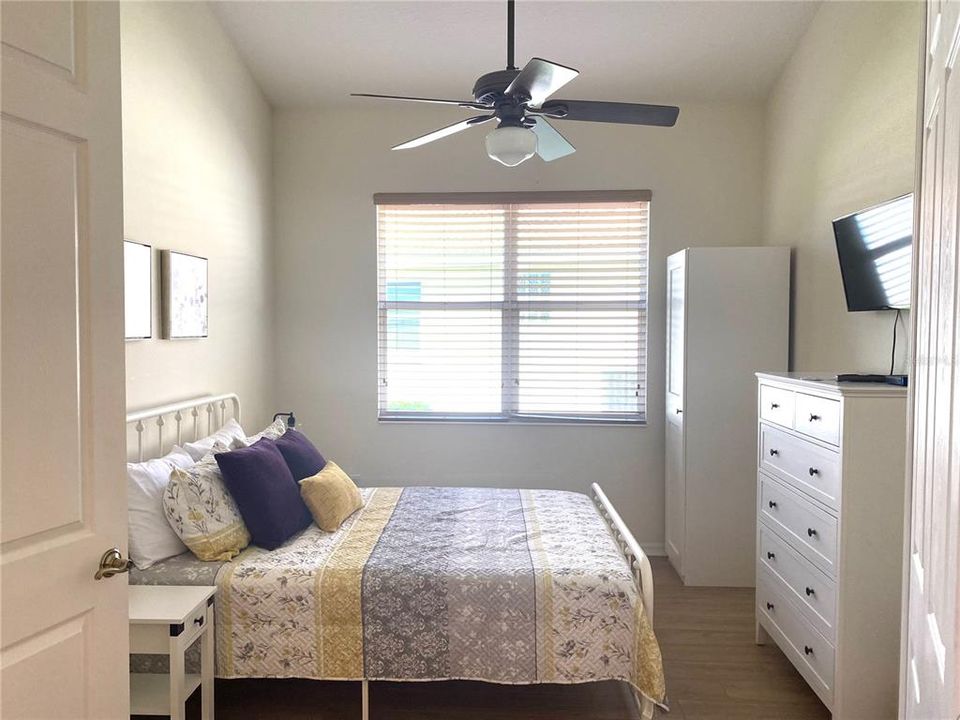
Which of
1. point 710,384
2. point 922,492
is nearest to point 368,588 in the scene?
point 922,492

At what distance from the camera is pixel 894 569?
2180 millimetres

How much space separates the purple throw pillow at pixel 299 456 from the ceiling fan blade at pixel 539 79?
1.88 metres

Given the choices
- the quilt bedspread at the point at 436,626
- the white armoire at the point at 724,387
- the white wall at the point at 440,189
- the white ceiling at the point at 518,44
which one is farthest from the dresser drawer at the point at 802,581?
the white ceiling at the point at 518,44

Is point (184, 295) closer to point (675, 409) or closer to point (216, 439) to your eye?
point (216, 439)

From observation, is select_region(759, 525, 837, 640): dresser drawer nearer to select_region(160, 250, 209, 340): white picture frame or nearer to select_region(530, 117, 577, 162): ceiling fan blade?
select_region(530, 117, 577, 162): ceiling fan blade

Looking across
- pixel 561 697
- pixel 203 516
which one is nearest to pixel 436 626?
pixel 561 697

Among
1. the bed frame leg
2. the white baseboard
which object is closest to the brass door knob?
the bed frame leg

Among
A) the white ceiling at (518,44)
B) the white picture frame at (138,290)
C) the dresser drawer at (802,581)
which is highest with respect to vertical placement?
the white ceiling at (518,44)

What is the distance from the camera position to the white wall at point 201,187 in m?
2.80

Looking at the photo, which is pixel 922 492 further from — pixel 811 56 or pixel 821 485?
pixel 811 56

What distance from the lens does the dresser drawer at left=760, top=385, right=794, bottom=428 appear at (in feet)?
8.48

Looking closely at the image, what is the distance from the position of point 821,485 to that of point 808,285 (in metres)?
1.55

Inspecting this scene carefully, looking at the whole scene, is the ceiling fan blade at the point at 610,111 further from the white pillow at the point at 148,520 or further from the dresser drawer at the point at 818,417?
the white pillow at the point at 148,520

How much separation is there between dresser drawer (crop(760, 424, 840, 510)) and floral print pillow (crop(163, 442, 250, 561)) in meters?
2.25
